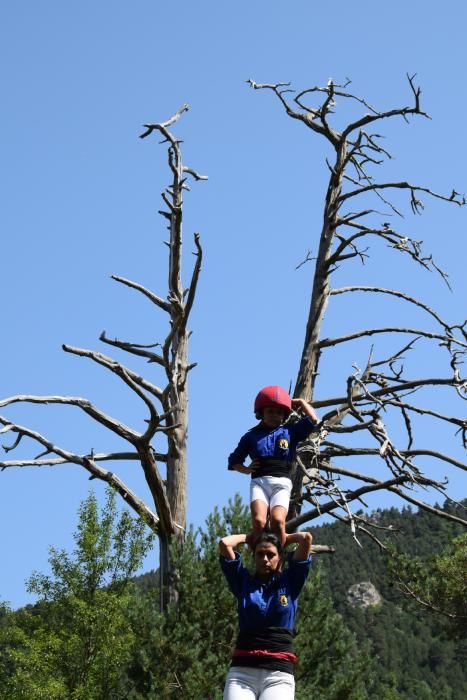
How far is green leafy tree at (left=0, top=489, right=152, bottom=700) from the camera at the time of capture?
17.7 m

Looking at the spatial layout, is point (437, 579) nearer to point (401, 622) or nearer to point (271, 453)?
point (271, 453)

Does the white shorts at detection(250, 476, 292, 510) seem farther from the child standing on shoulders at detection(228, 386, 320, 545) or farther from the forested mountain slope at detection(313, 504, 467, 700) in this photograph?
the forested mountain slope at detection(313, 504, 467, 700)

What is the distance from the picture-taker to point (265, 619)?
598 centimetres

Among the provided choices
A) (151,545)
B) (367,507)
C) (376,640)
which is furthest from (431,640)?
(367,507)

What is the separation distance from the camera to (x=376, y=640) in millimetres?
105750

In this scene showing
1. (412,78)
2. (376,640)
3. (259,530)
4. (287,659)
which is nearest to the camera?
(287,659)

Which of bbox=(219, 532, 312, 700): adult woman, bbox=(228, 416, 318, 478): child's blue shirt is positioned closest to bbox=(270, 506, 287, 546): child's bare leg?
bbox=(228, 416, 318, 478): child's blue shirt

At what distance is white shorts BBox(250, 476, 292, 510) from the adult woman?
2.66 ft

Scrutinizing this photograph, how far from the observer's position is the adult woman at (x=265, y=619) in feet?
19.0

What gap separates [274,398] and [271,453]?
0.39m

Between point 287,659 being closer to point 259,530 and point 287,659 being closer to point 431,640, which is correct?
point 259,530

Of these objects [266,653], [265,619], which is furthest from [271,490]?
[266,653]

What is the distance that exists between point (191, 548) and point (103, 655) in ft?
7.84

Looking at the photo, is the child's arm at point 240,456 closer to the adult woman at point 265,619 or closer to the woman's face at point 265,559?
the adult woman at point 265,619
